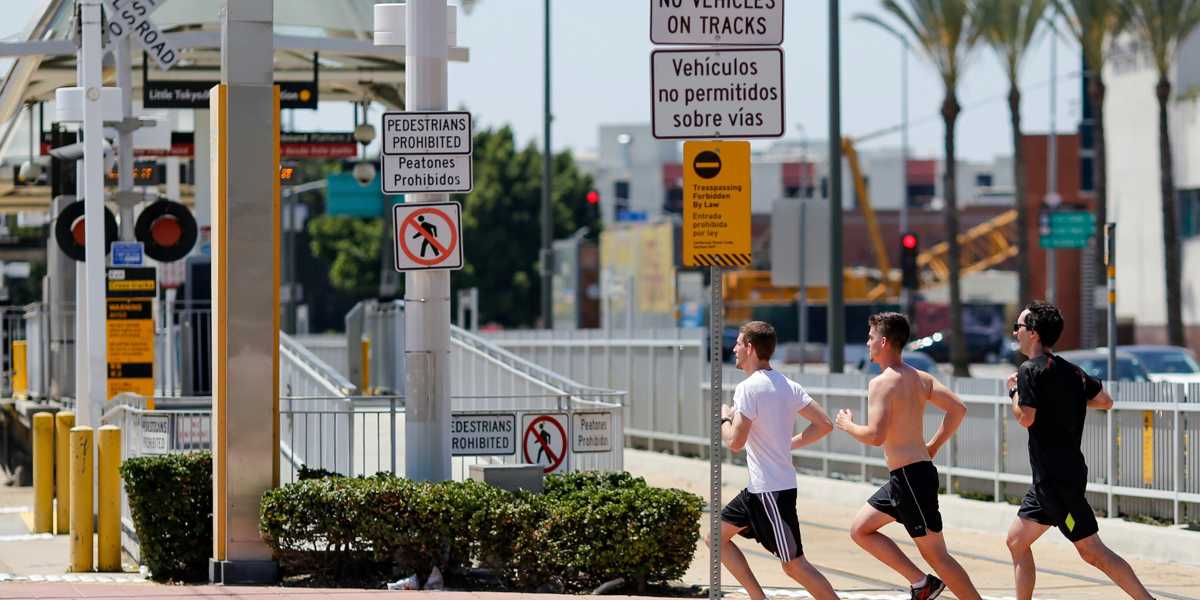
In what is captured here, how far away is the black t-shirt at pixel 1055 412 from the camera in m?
9.62

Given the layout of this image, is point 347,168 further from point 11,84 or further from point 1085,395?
point 1085,395

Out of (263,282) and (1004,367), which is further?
(1004,367)

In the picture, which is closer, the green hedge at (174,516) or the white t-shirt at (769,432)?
the white t-shirt at (769,432)

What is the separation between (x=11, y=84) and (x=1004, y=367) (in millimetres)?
42322

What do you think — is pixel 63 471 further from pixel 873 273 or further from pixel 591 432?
pixel 873 273

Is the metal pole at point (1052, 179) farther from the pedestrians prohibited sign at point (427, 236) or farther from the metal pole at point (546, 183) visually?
the pedestrians prohibited sign at point (427, 236)

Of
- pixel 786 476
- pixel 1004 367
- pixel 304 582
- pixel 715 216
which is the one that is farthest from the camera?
pixel 1004 367

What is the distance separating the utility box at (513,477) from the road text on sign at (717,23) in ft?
13.1

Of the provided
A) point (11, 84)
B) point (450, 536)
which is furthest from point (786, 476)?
point (11, 84)

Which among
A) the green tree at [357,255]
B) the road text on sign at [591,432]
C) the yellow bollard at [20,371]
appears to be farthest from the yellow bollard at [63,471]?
the green tree at [357,255]

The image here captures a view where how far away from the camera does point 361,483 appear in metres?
11.7

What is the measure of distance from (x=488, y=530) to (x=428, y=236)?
6.00 feet

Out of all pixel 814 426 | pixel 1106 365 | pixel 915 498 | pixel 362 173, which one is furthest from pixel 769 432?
pixel 362 173

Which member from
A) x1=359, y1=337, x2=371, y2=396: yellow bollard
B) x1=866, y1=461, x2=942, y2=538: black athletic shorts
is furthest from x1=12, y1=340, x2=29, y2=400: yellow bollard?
x1=866, y1=461, x2=942, y2=538: black athletic shorts
